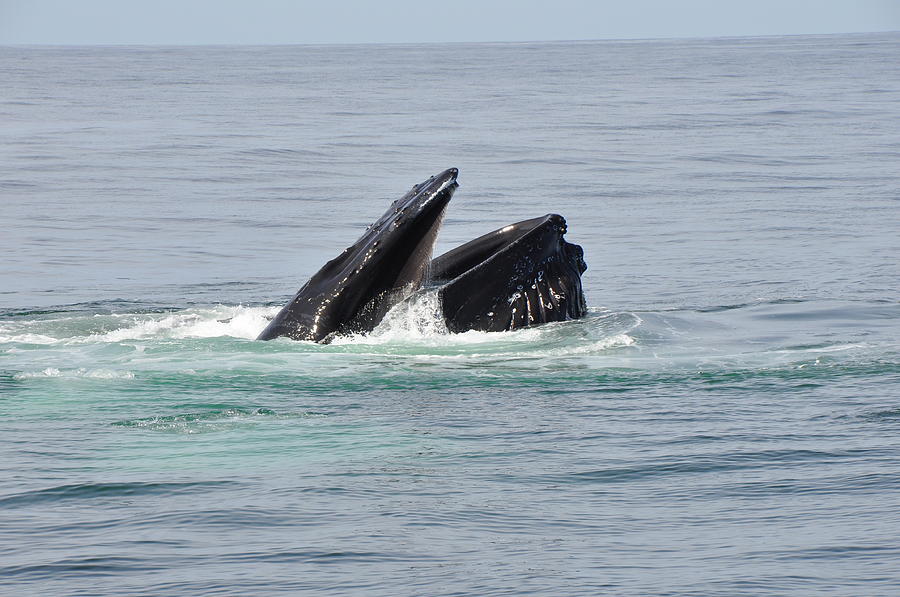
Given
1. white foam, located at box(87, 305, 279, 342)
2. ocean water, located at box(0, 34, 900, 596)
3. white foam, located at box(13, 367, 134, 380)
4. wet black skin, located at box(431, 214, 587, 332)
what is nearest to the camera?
ocean water, located at box(0, 34, 900, 596)

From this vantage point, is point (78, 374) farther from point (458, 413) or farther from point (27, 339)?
point (458, 413)

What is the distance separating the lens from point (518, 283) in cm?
1138

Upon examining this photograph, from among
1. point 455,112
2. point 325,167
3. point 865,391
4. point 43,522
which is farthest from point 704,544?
point 455,112

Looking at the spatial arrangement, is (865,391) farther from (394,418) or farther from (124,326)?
(124,326)

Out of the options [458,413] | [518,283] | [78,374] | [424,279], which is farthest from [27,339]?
[458,413]

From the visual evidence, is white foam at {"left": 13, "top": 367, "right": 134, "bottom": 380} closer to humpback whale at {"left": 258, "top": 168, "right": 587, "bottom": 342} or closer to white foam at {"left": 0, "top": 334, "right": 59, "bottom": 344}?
humpback whale at {"left": 258, "top": 168, "right": 587, "bottom": 342}

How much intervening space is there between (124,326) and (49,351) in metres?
1.56

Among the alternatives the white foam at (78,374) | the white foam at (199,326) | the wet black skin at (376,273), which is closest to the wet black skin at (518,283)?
the wet black skin at (376,273)

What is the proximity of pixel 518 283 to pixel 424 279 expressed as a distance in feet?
2.38

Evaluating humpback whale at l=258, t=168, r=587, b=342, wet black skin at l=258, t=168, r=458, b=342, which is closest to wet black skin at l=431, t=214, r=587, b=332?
humpback whale at l=258, t=168, r=587, b=342

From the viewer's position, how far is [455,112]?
50.8 meters

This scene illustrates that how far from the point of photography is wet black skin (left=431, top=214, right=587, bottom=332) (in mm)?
11273

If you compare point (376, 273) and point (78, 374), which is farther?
point (376, 273)

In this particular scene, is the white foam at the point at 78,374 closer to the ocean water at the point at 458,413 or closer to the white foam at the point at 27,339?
the ocean water at the point at 458,413
